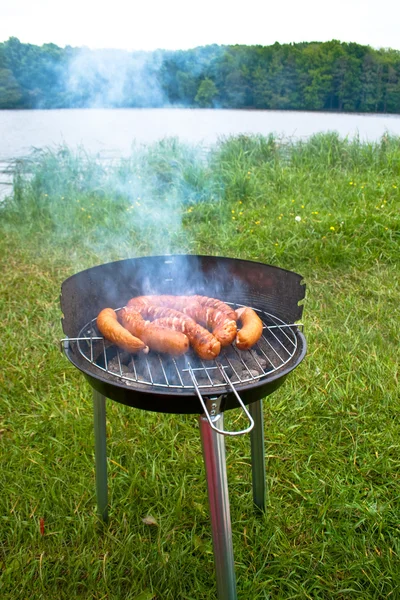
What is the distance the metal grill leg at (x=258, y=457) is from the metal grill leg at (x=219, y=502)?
0.52 meters

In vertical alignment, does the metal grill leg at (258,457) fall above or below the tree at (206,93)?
below

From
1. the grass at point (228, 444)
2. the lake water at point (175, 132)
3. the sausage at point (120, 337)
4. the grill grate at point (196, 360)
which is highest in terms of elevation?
the lake water at point (175, 132)

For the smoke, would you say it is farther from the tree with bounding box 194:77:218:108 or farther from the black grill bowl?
the black grill bowl

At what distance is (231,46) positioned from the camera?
3.25m

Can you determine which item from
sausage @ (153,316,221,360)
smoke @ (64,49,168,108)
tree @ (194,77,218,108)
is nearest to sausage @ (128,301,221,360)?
sausage @ (153,316,221,360)

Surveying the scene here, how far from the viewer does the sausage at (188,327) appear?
175 cm

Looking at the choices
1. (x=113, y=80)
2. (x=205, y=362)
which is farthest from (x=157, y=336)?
(x=113, y=80)

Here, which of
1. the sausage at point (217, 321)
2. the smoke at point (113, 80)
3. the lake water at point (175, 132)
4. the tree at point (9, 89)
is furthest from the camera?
the lake water at point (175, 132)

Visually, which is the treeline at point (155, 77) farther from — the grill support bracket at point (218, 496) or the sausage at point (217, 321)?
the grill support bracket at point (218, 496)

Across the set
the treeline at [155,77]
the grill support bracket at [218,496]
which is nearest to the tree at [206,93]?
the treeline at [155,77]

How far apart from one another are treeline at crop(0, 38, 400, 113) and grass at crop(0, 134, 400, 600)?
1.54 m

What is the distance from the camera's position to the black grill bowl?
1779 mm

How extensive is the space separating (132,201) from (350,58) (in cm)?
292

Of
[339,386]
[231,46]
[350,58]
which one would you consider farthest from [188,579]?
[350,58]
